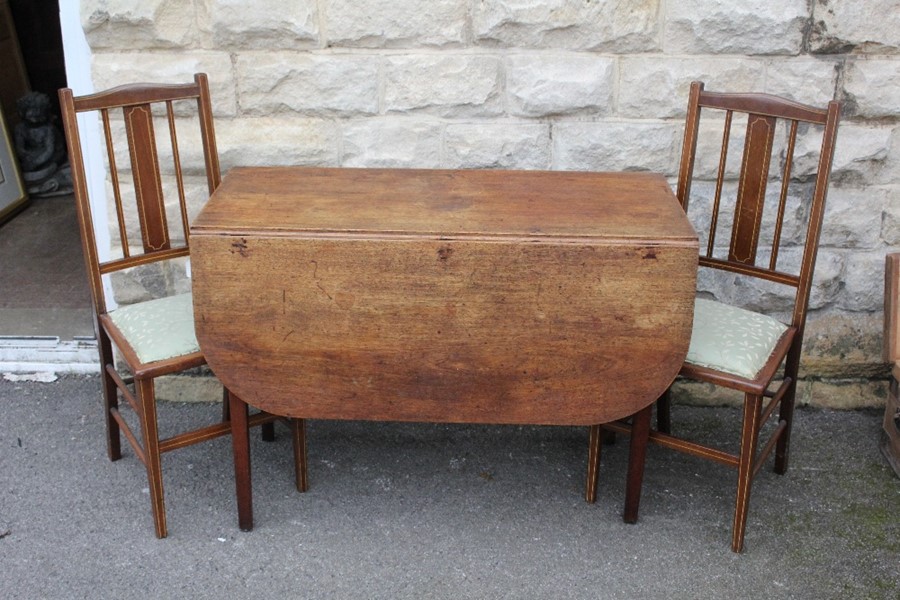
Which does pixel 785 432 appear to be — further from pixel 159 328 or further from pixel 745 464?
pixel 159 328

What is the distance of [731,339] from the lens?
253 cm

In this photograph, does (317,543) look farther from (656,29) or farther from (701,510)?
(656,29)

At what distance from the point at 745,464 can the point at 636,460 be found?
269 millimetres

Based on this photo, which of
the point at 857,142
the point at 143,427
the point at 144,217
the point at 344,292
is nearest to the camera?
the point at 344,292

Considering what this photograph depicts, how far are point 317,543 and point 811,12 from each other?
1.96 metres

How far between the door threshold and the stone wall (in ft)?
3.10

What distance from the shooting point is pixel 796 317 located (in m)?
2.62

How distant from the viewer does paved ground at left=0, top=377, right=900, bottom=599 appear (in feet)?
8.01

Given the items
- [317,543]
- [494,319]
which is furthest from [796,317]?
[317,543]

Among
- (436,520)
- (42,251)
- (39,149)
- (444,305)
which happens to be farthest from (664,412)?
(39,149)

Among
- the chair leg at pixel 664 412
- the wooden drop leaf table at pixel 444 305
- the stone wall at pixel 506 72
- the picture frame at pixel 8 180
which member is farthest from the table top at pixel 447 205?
the picture frame at pixel 8 180

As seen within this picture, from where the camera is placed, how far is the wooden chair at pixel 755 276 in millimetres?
2457

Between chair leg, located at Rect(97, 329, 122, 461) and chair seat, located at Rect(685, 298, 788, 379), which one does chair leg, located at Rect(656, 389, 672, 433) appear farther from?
chair leg, located at Rect(97, 329, 122, 461)

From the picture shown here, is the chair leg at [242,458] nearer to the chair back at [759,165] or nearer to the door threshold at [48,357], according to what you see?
the door threshold at [48,357]
